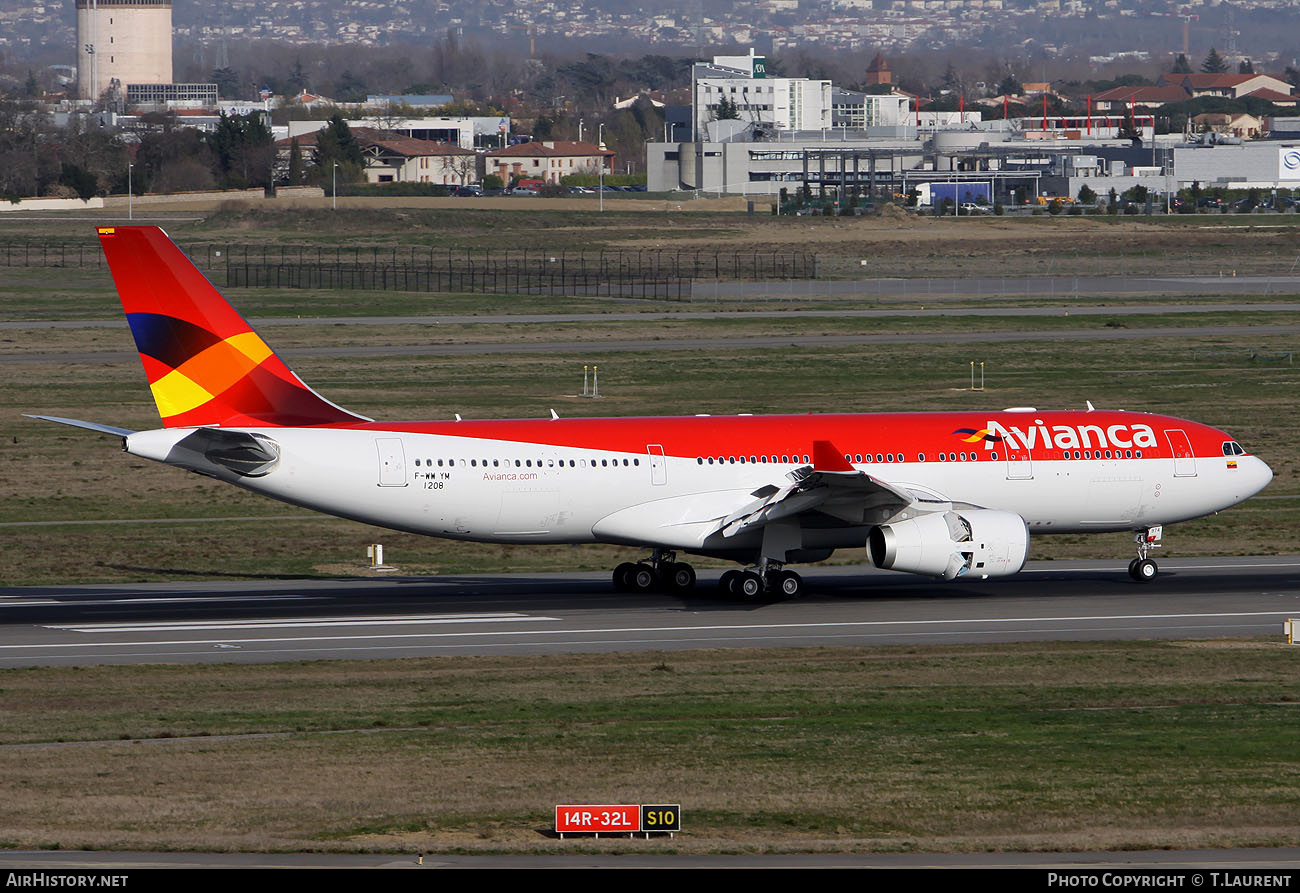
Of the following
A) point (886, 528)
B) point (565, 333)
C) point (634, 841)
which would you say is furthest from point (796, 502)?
point (565, 333)

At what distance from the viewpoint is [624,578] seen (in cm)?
4359

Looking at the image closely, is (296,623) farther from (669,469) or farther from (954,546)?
(954,546)

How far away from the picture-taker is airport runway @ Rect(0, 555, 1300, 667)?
3625 centimetres

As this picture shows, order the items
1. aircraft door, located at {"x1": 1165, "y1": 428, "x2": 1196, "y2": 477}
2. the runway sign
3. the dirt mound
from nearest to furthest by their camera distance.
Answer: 1. the runway sign
2. aircraft door, located at {"x1": 1165, "y1": 428, "x2": 1196, "y2": 477}
3. the dirt mound

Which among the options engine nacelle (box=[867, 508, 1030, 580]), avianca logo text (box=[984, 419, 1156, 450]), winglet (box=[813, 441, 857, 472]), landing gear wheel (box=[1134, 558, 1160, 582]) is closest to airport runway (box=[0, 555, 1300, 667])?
landing gear wheel (box=[1134, 558, 1160, 582])

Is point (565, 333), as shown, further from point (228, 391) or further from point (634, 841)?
point (634, 841)

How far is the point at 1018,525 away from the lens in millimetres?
40062

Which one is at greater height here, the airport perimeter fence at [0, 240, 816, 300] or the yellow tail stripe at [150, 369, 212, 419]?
the airport perimeter fence at [0, 240, 816, 300]

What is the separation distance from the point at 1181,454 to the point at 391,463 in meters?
19.5

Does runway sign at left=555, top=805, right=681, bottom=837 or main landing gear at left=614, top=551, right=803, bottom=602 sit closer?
runway sign at left=555, top=805, right=681, bottom=837

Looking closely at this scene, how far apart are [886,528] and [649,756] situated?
48.9 feet

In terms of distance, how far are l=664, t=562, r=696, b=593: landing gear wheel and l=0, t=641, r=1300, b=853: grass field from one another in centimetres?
796

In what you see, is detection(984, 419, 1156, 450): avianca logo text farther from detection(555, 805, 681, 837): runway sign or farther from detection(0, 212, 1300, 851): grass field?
detection(555, 805, 681, 837): runway sign

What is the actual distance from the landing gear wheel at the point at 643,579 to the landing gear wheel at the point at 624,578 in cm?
4
